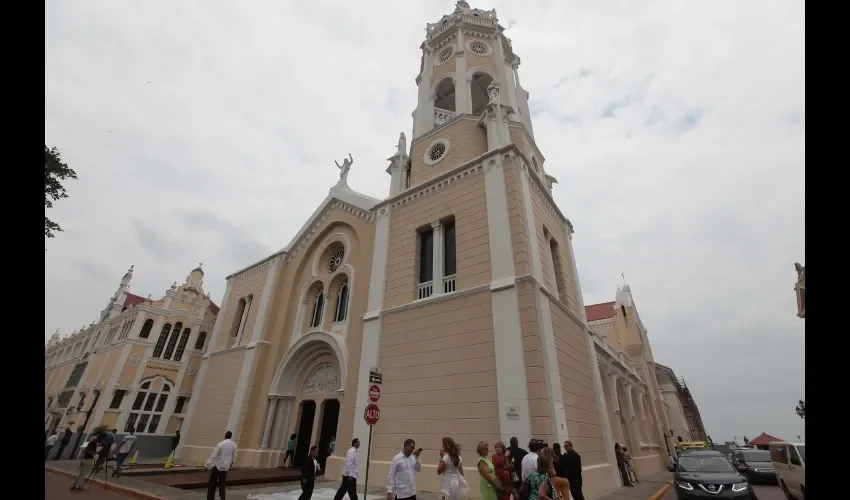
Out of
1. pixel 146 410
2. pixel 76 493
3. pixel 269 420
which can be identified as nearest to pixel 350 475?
pixel 76 493

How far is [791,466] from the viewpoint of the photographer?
30.0 feet

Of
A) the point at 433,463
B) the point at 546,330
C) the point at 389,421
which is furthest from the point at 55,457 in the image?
the point at 546,330

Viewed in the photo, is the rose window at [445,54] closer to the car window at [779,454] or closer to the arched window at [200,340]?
the car window at [779,454]

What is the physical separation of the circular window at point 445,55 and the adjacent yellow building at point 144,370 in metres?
24.5

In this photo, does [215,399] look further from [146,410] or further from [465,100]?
[465,100]

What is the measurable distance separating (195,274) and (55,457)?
1375 cm

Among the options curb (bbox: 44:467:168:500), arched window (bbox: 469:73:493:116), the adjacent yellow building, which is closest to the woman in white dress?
curb (bbox: 44:467:168:500)

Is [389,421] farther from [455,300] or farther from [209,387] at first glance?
[209,387]

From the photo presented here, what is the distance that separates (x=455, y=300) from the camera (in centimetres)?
1207

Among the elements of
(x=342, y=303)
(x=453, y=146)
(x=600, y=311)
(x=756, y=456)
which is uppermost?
(x=453, y=146)

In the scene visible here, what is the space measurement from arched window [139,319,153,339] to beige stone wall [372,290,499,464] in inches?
884

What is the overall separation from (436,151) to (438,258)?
19.8 feet

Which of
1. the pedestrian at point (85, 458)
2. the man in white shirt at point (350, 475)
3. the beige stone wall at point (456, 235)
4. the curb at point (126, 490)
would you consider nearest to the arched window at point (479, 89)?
the beige stone wall at point (456, 235)

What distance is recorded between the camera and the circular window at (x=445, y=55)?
21.2 meters
